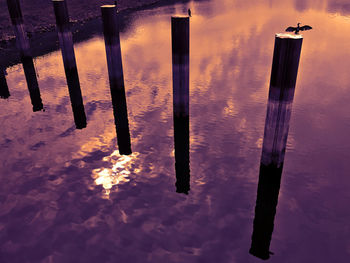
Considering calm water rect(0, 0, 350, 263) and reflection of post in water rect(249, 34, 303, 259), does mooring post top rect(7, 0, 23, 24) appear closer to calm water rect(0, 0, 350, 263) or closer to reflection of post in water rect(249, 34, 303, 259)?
calm water rect(0, 0, 350, 263)

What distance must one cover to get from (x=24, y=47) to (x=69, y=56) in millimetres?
3455

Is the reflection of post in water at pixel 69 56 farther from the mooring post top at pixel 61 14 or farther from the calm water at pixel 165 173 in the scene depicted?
the calm water at pixel 165 173

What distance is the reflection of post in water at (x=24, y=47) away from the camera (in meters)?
11.6

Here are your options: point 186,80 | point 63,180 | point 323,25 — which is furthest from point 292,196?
point 323,25

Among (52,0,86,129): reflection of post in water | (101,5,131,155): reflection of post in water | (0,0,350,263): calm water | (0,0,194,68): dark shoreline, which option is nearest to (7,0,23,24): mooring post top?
(52,0,86,129): reflection of post in water

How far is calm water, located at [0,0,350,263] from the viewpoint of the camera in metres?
6.37

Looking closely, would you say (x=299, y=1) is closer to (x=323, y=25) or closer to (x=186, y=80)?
(x=323, y=25)

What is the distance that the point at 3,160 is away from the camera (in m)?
9.11

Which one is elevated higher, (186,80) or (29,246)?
(186,80)

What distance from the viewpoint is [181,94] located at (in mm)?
6605

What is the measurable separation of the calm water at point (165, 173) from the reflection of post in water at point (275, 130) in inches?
28.8

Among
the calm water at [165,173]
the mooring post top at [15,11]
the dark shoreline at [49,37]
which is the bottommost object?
the calm water at [165,173]

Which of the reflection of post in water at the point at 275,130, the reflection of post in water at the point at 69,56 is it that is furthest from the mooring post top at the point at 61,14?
the reflection of post in water at the point at 275,130

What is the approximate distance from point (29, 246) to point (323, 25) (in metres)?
28.7
